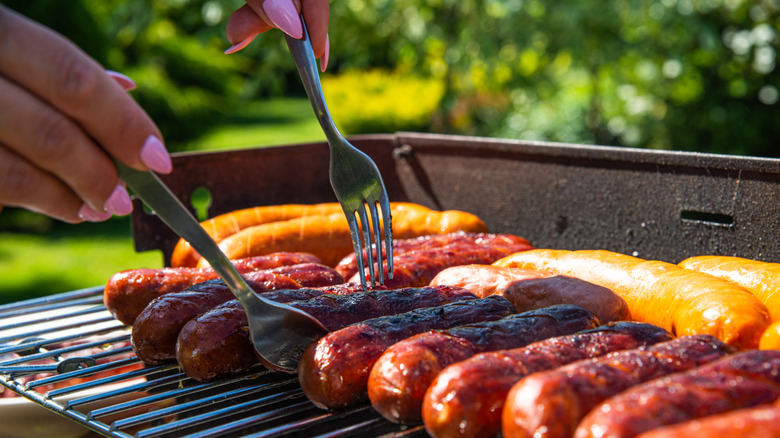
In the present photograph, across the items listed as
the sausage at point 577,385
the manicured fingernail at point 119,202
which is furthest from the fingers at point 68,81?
the sausage at point 577,385

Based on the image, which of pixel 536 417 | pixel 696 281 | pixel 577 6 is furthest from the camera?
pixel 577 6

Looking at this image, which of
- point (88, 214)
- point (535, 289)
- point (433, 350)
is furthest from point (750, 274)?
point (88, 214)

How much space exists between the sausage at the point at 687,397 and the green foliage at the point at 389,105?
1030cm

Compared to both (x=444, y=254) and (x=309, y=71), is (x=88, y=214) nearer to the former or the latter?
(x=309, y=71)

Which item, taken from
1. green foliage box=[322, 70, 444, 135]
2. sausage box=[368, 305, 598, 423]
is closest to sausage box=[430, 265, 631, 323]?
sausage box=[368, 305, 598, 423]

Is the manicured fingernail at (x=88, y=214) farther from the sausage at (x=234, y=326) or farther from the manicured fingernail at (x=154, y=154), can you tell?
the sausage at (x=234, y=326)

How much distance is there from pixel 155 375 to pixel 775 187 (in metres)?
3.07

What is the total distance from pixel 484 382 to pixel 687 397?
1.85 ft

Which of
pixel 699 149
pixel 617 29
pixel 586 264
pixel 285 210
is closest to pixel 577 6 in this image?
pixel 617 29

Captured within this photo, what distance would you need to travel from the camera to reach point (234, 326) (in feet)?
9.07

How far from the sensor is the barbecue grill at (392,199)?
260 cm

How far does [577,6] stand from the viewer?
340 inches

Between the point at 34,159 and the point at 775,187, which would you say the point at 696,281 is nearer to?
the point at 775,187

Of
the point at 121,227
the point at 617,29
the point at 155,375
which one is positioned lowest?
the point at 121,227
